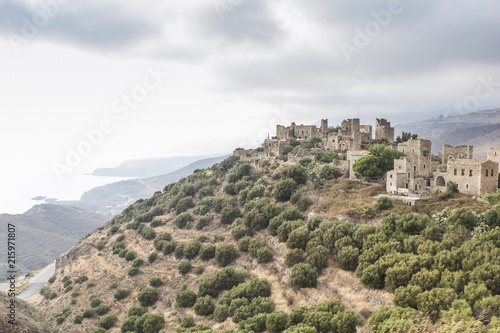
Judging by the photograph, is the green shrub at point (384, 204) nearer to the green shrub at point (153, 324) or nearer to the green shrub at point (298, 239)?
the green shrub at point (298, 239)

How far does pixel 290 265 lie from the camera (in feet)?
130

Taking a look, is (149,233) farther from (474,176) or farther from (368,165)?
(474,176)

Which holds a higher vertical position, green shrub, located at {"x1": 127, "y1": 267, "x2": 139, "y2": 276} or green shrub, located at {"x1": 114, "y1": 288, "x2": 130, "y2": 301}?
green shrub, located at {"x1": 127, "y1": 267, "x2": 139, "y2": 276}

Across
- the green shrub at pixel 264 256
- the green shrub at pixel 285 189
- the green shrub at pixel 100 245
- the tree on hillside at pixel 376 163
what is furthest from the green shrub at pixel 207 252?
the green shrub at pixel 100 245

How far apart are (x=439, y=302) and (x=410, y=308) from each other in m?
2.29

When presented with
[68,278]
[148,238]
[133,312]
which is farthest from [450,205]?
[68,278]

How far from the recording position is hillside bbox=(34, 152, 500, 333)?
25.9 meters

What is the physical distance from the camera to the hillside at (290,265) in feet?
84.9

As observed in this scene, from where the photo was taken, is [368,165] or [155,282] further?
[368,165]

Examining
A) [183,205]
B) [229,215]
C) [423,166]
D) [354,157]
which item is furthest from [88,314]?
[423,166]

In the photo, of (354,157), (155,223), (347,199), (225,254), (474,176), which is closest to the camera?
(474,176)

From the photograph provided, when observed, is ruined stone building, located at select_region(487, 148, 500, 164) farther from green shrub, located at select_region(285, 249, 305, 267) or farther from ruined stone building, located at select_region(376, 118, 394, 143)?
green shrub, located at select_region(285, 249, 305, 267)

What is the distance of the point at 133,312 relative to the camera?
147 feet

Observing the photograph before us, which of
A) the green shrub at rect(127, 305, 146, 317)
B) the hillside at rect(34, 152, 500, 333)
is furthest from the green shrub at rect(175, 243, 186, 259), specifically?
the green shrub at rect(127, 305, 146, 317)
